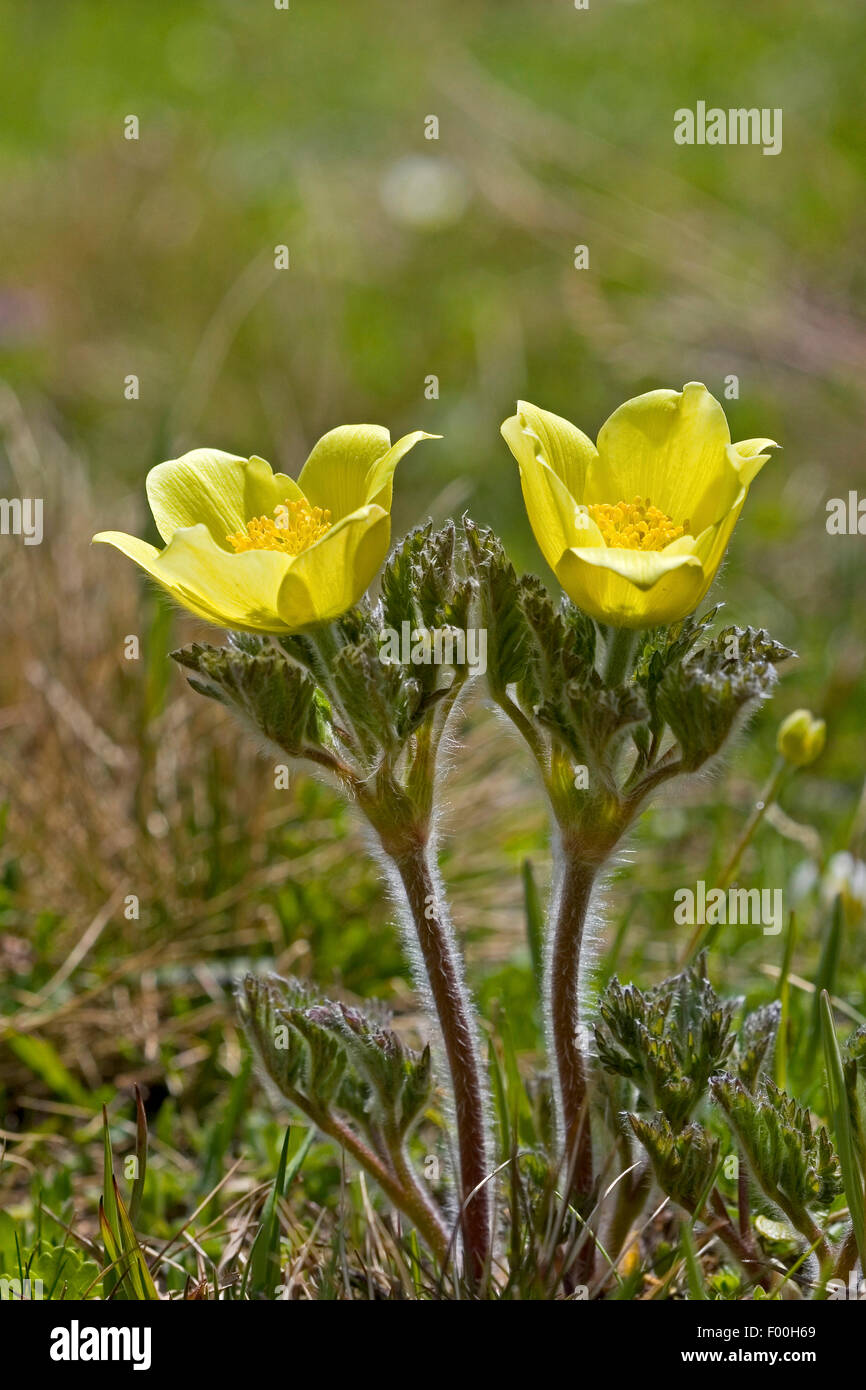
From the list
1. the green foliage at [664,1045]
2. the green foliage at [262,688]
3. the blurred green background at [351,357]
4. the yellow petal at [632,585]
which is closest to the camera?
the yellow petal at [632,585]

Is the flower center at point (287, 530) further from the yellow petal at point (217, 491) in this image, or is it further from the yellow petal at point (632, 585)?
the yellow petal at point (632, 585)

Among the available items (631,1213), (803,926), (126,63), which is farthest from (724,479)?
(126,63)

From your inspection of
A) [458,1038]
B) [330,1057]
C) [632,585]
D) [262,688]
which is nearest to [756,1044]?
[458,1038]

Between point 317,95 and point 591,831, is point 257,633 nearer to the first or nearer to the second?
point 591,831

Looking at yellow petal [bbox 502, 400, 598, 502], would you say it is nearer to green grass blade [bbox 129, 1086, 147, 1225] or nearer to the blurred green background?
the blurred green background

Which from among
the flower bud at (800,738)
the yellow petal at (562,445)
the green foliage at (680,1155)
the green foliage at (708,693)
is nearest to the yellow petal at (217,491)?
the yellow petal at (562,445)

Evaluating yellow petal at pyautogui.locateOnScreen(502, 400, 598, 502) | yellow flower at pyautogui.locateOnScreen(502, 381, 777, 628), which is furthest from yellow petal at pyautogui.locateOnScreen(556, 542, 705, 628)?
yellow petal at pyautogui.locateOnScreen(502, 400, 598, 502)
